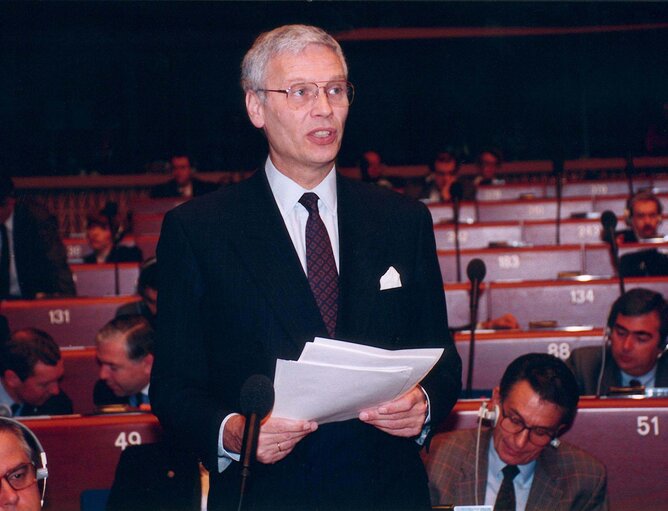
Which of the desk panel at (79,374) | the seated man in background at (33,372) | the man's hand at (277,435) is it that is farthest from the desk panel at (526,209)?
the man's hand at (277,435)

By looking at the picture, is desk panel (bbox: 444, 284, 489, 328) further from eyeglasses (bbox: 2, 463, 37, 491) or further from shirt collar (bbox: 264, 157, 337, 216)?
shirt collar (bbox: 264, 157, 337, 216)

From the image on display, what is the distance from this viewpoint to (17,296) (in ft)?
21.4

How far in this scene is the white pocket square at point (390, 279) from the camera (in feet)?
5.98

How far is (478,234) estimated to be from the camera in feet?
25.0

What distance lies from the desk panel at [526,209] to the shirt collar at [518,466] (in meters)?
5.74

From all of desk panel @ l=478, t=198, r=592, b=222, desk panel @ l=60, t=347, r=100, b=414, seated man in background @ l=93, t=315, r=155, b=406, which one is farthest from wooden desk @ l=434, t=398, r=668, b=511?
desk panel @ l=478, t=198, r=592, b=222

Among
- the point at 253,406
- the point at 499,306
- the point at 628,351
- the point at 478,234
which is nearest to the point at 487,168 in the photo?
the point at 478,234

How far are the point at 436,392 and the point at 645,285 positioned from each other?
417 cm

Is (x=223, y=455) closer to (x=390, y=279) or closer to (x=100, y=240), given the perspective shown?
(x=390, y=279)

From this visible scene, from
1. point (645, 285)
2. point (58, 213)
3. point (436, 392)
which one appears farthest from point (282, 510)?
point (58, 213)

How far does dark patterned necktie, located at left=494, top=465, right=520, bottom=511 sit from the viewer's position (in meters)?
3.18

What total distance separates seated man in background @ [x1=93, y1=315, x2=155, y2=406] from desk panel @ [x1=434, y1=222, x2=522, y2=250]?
3610 millimetres

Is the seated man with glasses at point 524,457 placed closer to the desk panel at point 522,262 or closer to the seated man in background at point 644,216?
the desk panel at point 522,262

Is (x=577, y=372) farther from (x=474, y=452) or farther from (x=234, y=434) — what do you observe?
(x=234, y=434)
